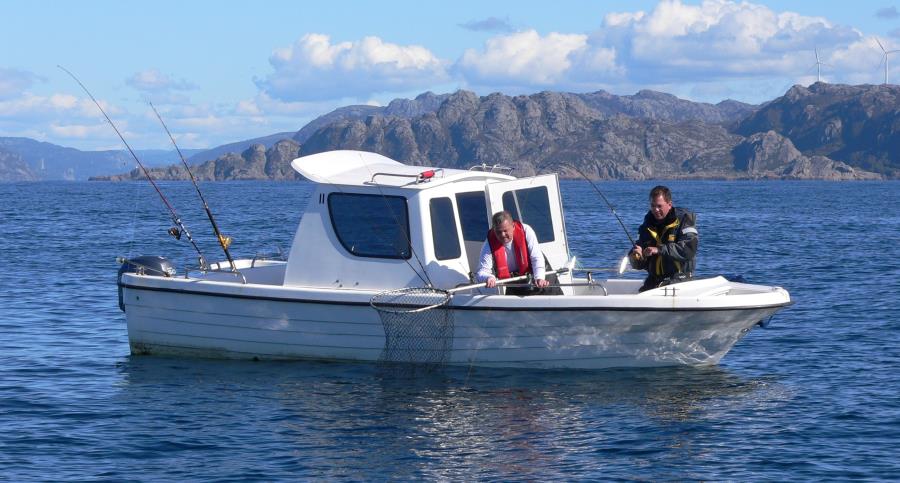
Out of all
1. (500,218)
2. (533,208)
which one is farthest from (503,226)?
(533,208)

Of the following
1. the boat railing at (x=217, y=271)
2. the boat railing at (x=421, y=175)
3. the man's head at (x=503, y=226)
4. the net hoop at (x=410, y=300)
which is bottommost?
the net hoop at (x=410, y=300)

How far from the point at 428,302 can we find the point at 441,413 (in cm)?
174

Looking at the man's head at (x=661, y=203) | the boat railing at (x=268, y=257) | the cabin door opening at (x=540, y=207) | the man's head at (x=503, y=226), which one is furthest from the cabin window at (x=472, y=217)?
the boat railing at (x=268, y=257)

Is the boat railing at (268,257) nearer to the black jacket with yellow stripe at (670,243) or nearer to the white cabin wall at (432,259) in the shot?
the white cabin wall at (432,259)

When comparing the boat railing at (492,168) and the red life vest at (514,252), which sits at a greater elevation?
the boat railing at (492,168)

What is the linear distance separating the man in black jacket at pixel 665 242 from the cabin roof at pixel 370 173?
2212mm

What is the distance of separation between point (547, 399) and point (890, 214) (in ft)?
210

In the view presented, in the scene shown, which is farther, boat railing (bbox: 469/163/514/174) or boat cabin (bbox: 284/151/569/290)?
boat railing (bbox: 469/163/514/174)

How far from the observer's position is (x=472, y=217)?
53.4ft

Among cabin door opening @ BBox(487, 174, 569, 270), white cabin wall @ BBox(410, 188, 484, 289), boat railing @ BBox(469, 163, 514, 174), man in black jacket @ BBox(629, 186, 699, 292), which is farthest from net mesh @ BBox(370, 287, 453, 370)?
man in black jacket @ BBox(629, 186, 699, 292)

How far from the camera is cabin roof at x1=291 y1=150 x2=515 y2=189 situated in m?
16.0

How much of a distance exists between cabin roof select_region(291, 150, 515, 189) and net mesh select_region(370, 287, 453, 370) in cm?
152

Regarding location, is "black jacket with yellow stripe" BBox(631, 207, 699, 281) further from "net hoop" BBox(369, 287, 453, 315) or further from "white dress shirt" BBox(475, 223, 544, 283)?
"net hoop" BBox(369, 287, 453, 315)

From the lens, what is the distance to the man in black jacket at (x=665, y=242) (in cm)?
1524
